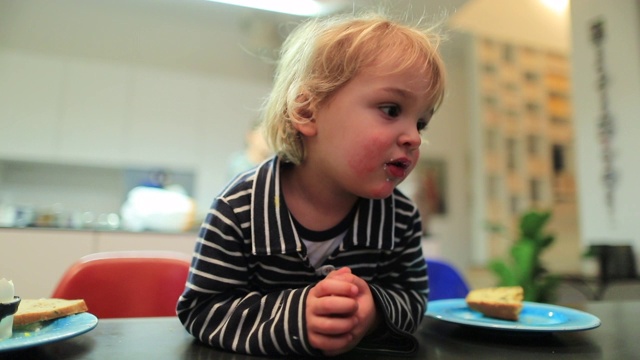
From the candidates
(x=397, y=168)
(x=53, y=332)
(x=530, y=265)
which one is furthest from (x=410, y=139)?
(x=530, y=265)

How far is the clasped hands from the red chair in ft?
1.70

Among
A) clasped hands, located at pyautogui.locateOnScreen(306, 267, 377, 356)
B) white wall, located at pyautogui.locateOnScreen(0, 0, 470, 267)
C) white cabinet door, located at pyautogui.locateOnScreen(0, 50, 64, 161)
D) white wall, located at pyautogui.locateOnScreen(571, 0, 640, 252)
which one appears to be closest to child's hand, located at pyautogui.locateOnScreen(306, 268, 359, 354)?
clasped hands, located at pyautogui.locateOnScreen(306, 267, 377, 356)

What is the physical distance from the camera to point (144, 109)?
3.53m

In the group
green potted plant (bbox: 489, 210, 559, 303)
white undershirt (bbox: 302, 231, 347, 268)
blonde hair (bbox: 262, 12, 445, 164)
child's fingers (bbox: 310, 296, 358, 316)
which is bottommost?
green potted plant (bbox: 489, 210, 559, 303)

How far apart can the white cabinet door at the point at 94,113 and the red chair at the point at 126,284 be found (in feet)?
9.35

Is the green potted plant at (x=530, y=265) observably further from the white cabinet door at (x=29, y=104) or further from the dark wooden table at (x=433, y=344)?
the white cabinet door at (x=29, y=104)

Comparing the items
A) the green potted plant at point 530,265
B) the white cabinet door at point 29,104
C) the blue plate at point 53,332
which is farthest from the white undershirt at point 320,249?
the white cabinet door at point 29,104

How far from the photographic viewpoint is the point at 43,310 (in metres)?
0.45

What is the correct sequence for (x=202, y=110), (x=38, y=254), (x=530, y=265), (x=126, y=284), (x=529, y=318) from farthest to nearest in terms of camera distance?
(x=202, y=110), (x=38, y=254), (x=530, y=265), (x=126, y=284), (x=529, y=318)

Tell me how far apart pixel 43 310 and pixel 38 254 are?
1455mm

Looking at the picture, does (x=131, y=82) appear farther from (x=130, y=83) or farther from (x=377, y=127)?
(x=377, y=127)

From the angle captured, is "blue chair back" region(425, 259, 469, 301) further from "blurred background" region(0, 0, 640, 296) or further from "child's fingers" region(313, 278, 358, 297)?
"blurred background" region(0, 0, 640, 296)

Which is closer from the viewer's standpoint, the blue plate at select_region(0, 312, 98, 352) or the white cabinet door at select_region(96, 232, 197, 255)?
the blue plate at select_region(0, 312, 98, 352)

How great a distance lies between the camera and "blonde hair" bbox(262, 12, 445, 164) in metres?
0.55
